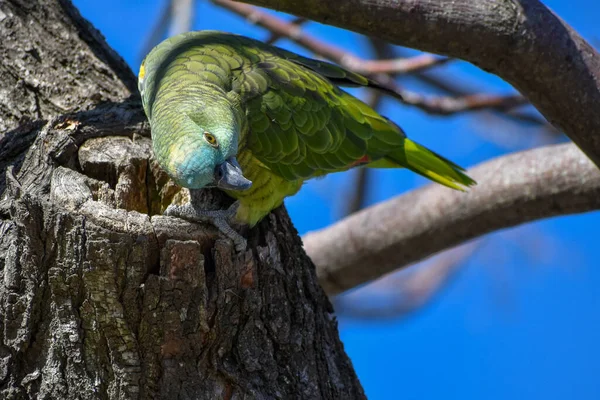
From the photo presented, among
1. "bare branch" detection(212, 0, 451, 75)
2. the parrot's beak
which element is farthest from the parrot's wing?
"bare branch" detection(212, 0, 451, 75)

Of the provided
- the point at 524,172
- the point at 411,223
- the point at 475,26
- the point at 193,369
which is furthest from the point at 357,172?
the point at 193,369

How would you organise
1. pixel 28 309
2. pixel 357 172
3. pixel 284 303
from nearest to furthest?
pixel 28 309 < pixel 284 303 < pixel 357 172

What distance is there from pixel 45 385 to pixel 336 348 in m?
1.02

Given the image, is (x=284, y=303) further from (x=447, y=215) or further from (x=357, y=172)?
(x=357, y=172)

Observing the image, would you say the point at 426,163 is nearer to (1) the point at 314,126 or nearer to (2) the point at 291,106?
(1) the point at 314,126

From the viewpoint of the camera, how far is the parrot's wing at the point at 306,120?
9.44 ft

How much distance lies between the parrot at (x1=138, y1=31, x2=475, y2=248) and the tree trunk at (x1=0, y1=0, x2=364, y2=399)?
0.57 feet

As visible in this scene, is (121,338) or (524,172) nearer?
(121,338)

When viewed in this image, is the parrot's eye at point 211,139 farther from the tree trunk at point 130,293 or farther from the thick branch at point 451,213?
the thick branch at point 451,213

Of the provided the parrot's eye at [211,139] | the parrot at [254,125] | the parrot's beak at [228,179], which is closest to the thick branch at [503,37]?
the parrot at [254,125]

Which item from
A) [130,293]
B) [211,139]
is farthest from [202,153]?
[130,293]

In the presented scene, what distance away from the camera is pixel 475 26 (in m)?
2.59

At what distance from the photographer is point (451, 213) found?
3.99 m

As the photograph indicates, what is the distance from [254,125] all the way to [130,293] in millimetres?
1063
